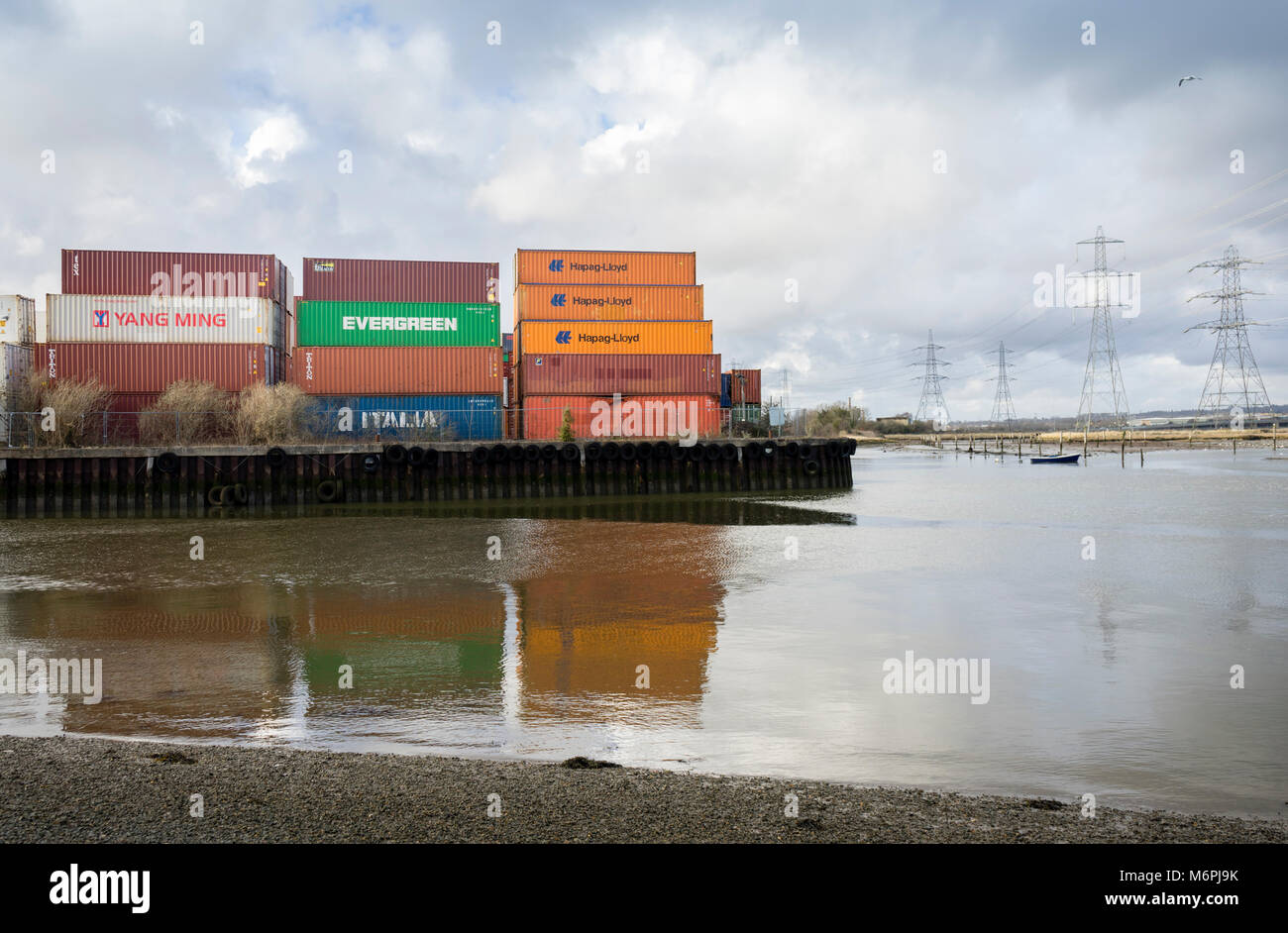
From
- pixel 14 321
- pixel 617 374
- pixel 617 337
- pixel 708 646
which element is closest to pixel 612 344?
pixel 617 337

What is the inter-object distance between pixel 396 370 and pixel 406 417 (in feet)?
7.42

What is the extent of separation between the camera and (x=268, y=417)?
3506 cm

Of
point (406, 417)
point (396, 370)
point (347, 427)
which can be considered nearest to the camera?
point (347, 427)

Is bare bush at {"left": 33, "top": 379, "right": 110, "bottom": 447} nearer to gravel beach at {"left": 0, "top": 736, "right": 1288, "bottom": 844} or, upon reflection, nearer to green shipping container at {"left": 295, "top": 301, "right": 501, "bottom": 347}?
green shipping container at {"left": 295, "top": 301, "right": 501, "bottom": 347}

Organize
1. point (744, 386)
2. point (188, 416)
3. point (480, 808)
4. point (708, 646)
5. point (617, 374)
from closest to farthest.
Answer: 1. point (480, 808)
2. point (708, 646)
3. point (188, 416)
4. point (617, 374)
5. point (744, 386)

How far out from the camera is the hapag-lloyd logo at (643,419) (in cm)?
4203

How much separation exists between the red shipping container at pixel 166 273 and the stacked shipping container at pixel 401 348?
7.48 feet

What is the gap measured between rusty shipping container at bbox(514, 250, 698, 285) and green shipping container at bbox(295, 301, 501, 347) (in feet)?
15.6

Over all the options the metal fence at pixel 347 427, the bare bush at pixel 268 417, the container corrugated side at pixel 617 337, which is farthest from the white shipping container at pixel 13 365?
the container corrugated side at pixel 617 337

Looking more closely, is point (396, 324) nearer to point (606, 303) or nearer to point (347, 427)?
point (347, 427)

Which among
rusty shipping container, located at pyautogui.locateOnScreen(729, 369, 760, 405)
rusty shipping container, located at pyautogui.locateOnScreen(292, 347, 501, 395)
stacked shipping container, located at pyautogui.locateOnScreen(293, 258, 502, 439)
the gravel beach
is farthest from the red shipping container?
the gravel beach
